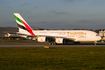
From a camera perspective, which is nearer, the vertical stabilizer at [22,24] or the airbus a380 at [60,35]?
the airbus a380 at [60,35]

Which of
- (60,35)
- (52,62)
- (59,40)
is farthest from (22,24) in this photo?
(52,62)

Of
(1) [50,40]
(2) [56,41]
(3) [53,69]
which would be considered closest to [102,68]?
(3) [53,69]

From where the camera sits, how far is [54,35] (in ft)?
142

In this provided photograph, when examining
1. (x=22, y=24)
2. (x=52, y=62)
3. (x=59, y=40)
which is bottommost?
(x=52, y=62)

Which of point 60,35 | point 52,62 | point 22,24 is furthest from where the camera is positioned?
point 22,24

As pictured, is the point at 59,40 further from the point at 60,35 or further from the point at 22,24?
the point at 22,24

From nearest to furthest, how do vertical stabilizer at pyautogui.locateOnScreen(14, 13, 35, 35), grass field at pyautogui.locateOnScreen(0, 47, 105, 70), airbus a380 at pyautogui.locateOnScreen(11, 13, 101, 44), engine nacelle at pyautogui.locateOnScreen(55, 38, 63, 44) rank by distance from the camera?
grass field at pyautogui.locateOnScreen(0, 47, 105, 70)
engine nacelle at pyautogui.locateOnScreen(55, 38, 63, 44)
airbus a380 at pyautogui.locateOnScreen(11, 13, 101, 44)
vertical stabilizer at pyautogui.locateOnScreen(14, 13, 35, 35)

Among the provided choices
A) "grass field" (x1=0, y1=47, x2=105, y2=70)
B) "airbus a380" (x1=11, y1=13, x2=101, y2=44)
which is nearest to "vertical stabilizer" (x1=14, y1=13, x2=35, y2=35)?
"airbus a380" (x1=11, y1=13, x2=101, y2=44)

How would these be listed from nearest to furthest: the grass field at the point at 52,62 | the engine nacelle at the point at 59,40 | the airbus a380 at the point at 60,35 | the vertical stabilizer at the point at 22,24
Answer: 1. the grass field at the point at 52,62
2. the engine nacelle at the point at 59,40
3. the airbus a380 at the point at 60,35
4. the vertical stabilizer at the point at 22,24

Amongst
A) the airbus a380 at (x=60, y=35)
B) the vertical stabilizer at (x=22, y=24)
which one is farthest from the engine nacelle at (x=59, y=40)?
the vertical stabilizer at (x=22, y=24)

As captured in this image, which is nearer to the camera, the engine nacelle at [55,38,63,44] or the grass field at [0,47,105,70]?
the grass field at [0,47,105,70]

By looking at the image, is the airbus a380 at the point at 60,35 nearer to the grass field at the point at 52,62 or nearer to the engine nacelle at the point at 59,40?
the engine nacelle at the point at 59,40

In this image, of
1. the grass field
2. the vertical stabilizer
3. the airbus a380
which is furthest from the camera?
the vertical stabilizer

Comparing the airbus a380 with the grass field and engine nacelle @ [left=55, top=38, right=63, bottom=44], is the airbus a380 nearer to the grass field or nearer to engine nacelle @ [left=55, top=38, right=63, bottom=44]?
engine nacelle @ [left=55, top=38, right=63, bottom=44]
